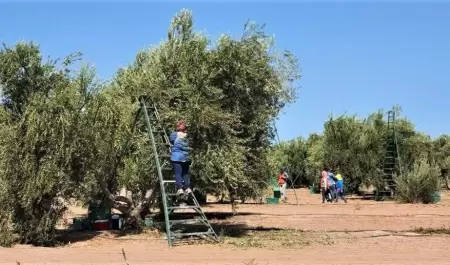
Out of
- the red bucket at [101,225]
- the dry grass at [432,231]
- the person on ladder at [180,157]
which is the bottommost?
the dry grass at [432,231]

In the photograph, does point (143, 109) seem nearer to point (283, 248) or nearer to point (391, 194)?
point (283, 248)

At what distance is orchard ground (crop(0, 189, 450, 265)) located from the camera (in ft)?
35.9

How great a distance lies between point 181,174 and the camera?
13523mm

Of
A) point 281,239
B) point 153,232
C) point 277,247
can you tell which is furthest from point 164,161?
point 277,247

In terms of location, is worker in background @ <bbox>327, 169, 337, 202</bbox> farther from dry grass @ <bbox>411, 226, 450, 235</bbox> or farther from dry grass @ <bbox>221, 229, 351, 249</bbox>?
dry grass @ <bbox>221, 229, 351, 249</bbox>

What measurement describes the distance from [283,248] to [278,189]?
778 inches

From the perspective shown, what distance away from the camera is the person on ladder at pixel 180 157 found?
1331cm

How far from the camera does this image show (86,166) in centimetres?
1392

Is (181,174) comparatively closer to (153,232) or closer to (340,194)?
(153,232)

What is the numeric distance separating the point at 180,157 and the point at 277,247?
3010mm

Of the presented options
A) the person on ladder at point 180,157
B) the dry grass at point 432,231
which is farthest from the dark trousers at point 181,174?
the dry grass at point 432,231

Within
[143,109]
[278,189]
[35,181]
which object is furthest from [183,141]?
[278,189]

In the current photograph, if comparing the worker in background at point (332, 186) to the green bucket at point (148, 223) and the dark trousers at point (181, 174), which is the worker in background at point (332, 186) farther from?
the dark trousers at point (181, 174)

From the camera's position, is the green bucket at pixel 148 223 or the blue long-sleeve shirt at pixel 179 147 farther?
the green bucket at pixel 148 223
